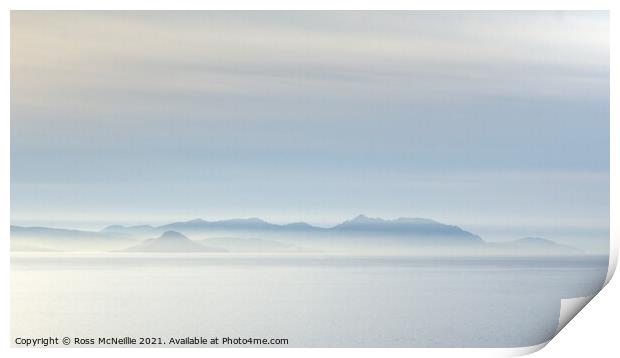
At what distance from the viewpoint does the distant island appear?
4.86 meters

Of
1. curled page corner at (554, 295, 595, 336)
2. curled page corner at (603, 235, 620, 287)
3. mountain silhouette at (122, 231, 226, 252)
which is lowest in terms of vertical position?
curled page corner at (554, 295, 595, 336)

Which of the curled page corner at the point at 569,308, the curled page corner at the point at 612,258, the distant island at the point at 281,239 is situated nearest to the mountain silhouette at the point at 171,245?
the distant island at the point at 281,239

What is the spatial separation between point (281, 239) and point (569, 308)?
4.12ft

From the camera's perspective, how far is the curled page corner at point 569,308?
4.88 metres

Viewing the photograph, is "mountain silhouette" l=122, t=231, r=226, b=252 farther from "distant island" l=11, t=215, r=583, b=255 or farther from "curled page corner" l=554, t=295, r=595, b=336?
"curled page corner" l=554, t=295, r=595, b=336

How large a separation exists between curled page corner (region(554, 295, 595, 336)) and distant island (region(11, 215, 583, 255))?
0.20 meters

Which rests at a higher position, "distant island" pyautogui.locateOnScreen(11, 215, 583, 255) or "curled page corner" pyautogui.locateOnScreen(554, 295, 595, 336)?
"distant island" pyautogui.locateOnScreen(11, 215, 583, 255)

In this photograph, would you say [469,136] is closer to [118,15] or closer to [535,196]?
[535,196]

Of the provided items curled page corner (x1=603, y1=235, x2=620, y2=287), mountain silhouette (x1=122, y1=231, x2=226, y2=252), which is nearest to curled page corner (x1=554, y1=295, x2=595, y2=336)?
curled page corner (x1=603, y1=235, x2=620, y2=287)

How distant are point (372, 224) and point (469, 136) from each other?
1.83 feet

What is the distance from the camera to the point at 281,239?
4.88 m

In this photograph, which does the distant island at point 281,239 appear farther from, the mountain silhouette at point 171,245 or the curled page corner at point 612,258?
the curled page corner at point 612,258

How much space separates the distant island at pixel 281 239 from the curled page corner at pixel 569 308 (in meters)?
0.20

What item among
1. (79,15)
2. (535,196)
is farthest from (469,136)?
(79,15)
